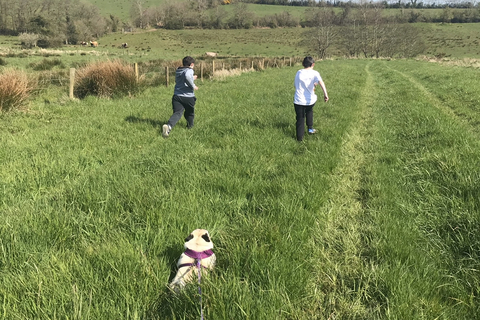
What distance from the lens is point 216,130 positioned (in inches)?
253

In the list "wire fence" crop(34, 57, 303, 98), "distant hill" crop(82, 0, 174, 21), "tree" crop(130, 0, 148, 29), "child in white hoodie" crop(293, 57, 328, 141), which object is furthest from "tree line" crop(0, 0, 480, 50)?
"child in white hoodie" crop(293, 57, 328, 141)

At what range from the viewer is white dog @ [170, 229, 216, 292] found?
184 centimetres

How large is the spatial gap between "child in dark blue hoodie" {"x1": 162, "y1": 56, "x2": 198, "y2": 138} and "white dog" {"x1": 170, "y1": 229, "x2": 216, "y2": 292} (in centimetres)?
480

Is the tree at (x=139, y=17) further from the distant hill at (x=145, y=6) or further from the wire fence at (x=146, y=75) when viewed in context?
the wire fence at (x=146, y=75)

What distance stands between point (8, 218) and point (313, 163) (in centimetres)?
391

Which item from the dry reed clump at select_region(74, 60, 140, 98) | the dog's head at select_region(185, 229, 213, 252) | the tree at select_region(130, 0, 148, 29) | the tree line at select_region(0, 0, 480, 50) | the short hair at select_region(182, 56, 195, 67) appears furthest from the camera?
the tree at select_region(130, 0, 148, 29)

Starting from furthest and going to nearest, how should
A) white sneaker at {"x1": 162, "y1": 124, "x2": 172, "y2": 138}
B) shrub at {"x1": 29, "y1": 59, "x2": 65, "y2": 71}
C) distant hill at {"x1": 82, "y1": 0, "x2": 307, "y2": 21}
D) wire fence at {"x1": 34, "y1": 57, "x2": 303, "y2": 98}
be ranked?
distant hill at {"x1": 82, "y1": 0, "x2": 307, "y2": 21} < shrub at {"x1": 29, "y1": 59, "x2": 65, "y2": 71} < wire fence at {"x1": 34, "y1": 57, "x2": 303, "y2": 98} < white sneaker at {"x1": 162, "y1": 124, "x2": 172, "y2": 138}

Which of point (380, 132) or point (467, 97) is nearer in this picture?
point (380, 132)

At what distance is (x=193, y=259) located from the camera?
1941 millimetres

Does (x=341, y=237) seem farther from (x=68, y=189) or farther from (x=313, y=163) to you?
(x=68, y=189)

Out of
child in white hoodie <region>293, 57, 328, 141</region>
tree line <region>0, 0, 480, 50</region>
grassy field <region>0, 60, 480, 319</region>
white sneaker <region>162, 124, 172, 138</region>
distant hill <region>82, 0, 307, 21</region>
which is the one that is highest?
distant hill <region>82, 0, 307, 21</region>

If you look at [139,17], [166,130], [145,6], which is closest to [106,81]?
[166,130]

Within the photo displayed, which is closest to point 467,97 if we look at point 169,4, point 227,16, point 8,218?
point 8,218

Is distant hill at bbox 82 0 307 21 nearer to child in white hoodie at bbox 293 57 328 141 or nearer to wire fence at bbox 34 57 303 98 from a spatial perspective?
wire fence at bbox 34 57 303 98
